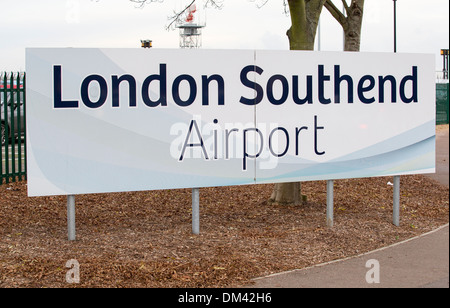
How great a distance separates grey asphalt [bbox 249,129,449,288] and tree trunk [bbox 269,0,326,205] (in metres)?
2.52

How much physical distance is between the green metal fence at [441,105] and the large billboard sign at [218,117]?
27747mm

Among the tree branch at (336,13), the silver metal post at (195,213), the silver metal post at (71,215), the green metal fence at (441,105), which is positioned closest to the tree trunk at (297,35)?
the silver metal post at (195,213)

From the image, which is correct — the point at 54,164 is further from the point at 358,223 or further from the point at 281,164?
the point at 358,223

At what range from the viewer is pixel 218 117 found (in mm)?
7621

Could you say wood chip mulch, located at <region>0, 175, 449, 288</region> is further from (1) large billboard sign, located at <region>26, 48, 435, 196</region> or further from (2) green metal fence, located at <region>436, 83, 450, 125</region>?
(2) green metal fence, located at <region>436, 83, 450, 125</region>

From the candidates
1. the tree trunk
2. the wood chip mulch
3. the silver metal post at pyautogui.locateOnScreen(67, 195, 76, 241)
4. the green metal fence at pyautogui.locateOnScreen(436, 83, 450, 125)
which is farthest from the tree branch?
the green metal fence at pyautogui.locateOnScreen(436, 83, 450, 125)

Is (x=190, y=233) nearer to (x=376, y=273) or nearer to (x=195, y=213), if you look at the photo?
(x=195, y=213)

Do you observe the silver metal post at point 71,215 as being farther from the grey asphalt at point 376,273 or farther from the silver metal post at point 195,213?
the grey asphalt at point 376,273

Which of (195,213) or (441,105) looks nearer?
(195,213)

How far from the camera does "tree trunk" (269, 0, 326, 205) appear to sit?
30.8 feet

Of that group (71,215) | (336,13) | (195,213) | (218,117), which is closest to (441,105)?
(336,13)

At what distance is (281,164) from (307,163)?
369 millimetres

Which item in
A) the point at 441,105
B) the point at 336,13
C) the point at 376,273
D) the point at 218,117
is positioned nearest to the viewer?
the point at 376,273

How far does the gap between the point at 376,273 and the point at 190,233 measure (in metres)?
2.52
